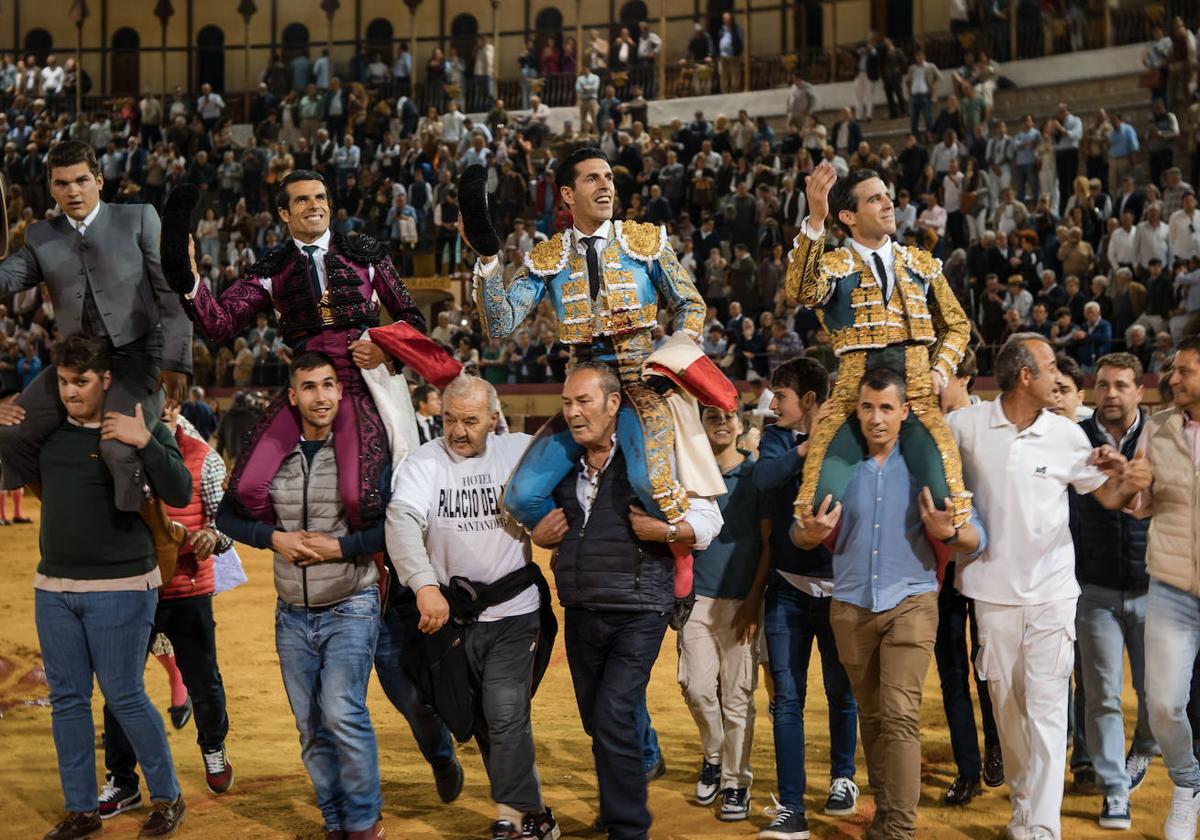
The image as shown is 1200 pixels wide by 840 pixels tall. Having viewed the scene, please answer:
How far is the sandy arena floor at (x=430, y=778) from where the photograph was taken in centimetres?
626

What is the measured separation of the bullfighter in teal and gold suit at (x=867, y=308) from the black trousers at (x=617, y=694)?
2.92 ft

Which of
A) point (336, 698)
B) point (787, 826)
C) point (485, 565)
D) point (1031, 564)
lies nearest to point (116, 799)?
point (336, 698)

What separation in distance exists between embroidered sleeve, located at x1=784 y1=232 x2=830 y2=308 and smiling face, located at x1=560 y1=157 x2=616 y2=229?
2.67 feet

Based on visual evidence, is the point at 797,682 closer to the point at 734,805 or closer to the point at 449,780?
the point at 734,805

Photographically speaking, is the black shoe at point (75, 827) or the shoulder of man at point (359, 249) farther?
the shoulder of man at point (359, 249)

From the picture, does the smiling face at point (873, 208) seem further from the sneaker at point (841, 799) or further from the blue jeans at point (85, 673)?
the blue jeans at point (85, 673)

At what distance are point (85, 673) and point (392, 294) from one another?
2.03 m

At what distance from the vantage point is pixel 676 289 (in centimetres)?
601


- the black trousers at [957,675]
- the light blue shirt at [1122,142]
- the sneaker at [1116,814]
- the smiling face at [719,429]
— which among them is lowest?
the sneaker at [1116,814]

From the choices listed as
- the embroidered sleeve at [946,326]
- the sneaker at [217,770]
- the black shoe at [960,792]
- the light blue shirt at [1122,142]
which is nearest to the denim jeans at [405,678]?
the sneaker at [217,770]

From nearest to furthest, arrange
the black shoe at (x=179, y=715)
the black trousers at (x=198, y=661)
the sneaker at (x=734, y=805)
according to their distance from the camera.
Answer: the sneaker at (x=734, y=805) → the black trousers at (x=198, y=661) → the black shoe at (x=179, y=715)

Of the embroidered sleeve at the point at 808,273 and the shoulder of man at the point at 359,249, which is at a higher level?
the shoulder of man at the point at 359,249

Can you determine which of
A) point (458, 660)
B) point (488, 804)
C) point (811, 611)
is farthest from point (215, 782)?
point (811, 611)

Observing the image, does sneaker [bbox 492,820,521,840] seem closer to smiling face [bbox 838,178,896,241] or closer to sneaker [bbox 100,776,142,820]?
sneaker [bbox 100,776,142,820]
